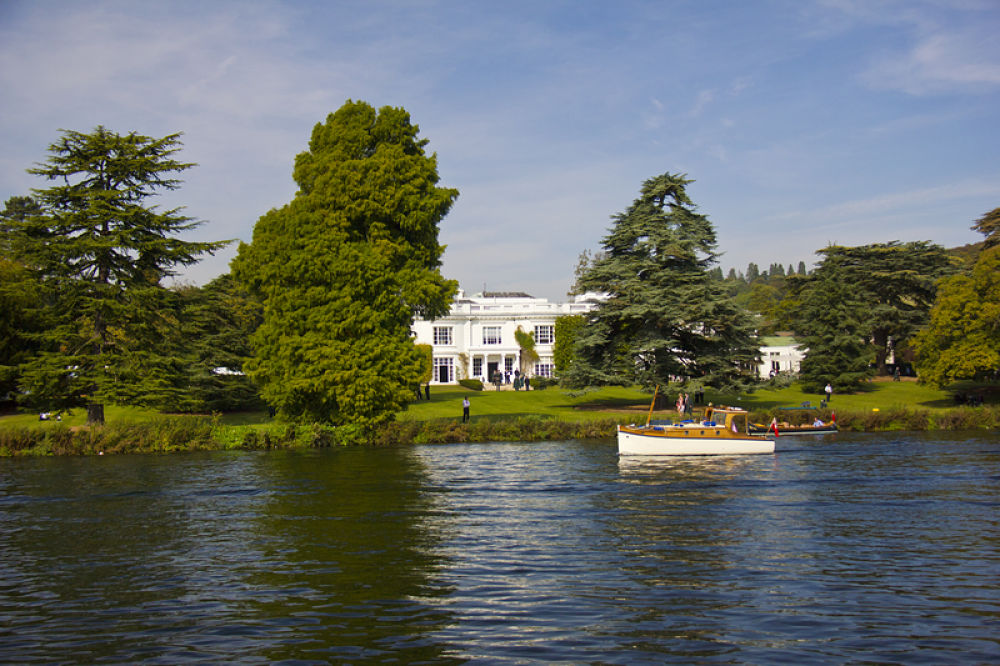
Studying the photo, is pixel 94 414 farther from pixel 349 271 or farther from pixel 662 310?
pixel 662 310

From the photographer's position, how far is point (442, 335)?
85688 millimetres

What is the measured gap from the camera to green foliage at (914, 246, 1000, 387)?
2112 inches

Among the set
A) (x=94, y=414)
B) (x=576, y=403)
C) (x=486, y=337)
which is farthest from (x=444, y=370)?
(x=94, y=414)

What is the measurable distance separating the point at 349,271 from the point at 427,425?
9131 mm

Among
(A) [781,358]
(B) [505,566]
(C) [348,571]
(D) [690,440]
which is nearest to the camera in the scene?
(C) [348,571]

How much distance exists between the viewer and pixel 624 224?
185 feet

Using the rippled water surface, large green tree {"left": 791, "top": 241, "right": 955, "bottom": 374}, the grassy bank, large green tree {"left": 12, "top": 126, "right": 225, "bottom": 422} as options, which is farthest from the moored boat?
large green tree {"left": 791, "top": 241, "right": 955, "bottom": 374}

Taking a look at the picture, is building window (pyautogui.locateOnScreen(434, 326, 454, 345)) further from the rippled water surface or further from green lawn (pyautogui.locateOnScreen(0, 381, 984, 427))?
the rippled water surface

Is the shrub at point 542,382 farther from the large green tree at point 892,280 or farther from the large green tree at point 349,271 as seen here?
the large green tree at point 349,271

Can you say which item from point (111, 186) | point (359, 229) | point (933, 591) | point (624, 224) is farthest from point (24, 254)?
point (933, 591)

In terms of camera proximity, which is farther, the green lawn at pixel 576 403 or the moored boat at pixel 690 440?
the green lawn at pixel 576 403

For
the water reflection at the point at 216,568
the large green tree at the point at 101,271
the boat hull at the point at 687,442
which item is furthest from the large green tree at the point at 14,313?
the boat hull at the point at 687,442

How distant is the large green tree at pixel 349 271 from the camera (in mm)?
38500

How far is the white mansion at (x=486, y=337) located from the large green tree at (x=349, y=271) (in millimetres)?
38834
